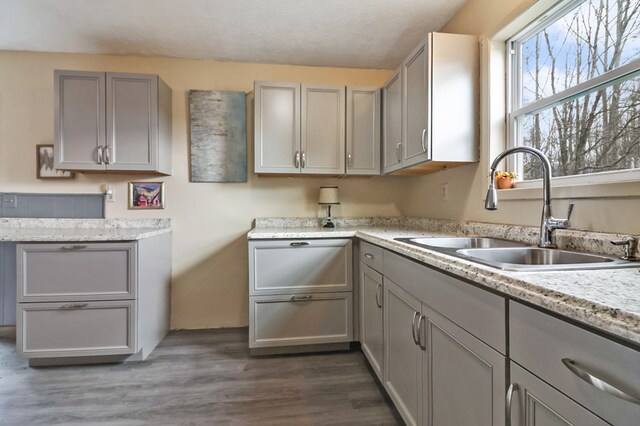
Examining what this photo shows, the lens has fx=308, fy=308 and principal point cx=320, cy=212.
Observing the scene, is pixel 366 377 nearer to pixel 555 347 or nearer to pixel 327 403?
pixel 327 403

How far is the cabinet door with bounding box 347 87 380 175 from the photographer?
2512 mm

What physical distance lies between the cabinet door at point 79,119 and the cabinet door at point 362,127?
1.87 m

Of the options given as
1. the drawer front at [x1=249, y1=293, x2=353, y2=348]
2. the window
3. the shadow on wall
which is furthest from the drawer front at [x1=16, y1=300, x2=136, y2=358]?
the window

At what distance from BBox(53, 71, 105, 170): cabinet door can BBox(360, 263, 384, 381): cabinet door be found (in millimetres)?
2107

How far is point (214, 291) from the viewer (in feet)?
8.85

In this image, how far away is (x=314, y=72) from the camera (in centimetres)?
281

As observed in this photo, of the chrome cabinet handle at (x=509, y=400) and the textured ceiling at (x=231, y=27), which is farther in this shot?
the textured ceiling at (x=231, y=27)

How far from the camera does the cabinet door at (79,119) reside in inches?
88.2

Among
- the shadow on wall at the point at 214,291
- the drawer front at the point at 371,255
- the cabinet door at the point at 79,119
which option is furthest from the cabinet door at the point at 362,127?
the cabinet door at the point at 79,119

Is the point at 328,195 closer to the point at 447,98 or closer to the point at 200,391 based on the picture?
the point at 447,98

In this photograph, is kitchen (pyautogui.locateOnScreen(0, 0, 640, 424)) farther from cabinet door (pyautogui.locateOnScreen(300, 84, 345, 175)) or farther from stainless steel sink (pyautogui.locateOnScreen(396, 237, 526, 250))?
stainless steel sink (pyautogui.locateOnScreen(396, 237, 526, 250))

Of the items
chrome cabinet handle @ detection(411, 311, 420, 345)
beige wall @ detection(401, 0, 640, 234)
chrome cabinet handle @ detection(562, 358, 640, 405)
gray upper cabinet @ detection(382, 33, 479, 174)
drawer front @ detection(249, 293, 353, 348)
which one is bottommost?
drawer front @ detection(249, 293, 353, 348)

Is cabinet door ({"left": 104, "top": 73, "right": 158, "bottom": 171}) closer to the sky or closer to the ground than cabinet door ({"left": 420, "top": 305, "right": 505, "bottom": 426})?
closer to the sky

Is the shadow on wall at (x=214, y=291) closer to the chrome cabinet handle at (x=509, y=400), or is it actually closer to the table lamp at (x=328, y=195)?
the table lamp at (x=328, y=195)
